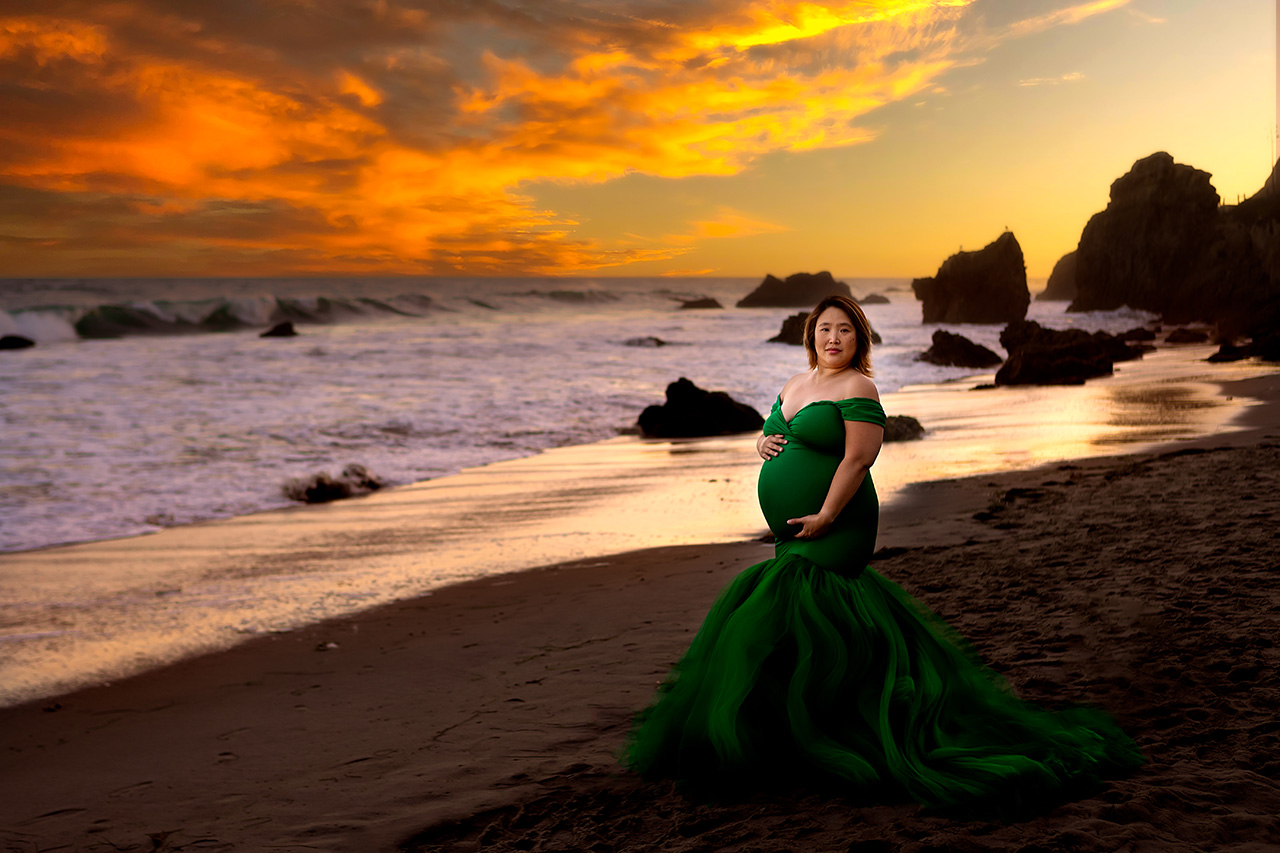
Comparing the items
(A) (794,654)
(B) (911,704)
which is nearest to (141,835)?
(A) (794,654)

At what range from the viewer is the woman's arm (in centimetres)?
287

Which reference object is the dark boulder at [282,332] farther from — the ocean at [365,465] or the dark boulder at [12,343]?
the ocean at [365,465]

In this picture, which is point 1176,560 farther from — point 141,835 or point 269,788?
point 141,835

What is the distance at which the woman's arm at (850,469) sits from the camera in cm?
287

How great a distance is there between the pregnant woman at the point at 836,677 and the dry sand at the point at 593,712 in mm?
141

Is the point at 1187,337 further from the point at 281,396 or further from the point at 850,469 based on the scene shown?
the point at 850,469

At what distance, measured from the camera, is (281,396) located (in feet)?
62.3

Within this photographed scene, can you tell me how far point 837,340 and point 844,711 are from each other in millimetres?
1307

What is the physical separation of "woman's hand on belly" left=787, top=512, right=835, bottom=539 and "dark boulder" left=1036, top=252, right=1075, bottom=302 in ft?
381

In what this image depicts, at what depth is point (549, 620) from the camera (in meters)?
5.06

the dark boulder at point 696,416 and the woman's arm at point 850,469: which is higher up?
the woman's arm at point 850,469

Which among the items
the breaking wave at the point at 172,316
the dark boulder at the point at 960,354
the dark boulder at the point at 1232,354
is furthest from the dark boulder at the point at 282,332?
the dark boulder at the point at 1232,354

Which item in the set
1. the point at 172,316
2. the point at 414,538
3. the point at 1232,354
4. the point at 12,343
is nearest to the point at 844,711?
the point at 414,538

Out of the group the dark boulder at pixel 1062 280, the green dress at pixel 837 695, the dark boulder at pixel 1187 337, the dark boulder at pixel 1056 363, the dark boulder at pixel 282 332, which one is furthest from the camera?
the dark boulder at pixel 1062 280
